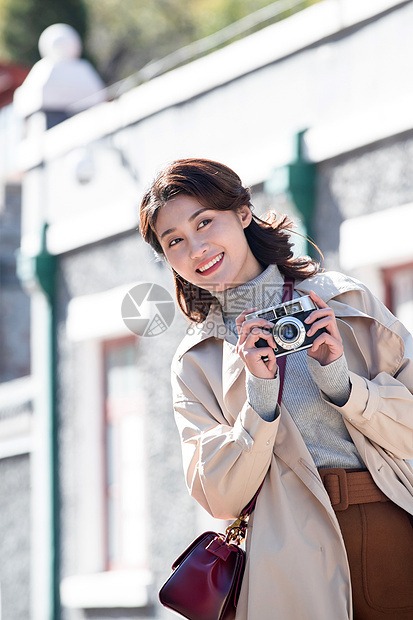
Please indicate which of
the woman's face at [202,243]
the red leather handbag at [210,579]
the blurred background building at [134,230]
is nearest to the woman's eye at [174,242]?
the woman's face at [202,243]

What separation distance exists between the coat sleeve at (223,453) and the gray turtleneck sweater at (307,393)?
2.1 inches

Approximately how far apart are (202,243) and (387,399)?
2.13ft

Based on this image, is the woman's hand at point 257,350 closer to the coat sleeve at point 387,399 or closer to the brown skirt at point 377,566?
the coat sleeve at point 387,399

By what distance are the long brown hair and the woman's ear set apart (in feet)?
0.05

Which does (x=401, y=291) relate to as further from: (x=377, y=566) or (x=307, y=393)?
(x=377, y=566)

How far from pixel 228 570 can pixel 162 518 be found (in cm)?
533

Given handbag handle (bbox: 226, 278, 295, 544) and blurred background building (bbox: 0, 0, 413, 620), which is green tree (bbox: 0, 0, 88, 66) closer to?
blurred background building (bbox: 0, 0, 413, 620)

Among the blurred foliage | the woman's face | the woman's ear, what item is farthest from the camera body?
the blurred foliage

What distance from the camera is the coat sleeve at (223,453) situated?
2.64 m

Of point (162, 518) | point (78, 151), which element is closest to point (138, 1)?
point (78, 151)

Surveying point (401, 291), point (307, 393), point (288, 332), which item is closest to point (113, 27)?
point (401, 291)

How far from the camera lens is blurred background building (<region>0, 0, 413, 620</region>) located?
6395mm

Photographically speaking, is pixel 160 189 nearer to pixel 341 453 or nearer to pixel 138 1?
pixel 341 453

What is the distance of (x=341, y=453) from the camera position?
2719 millimetres
